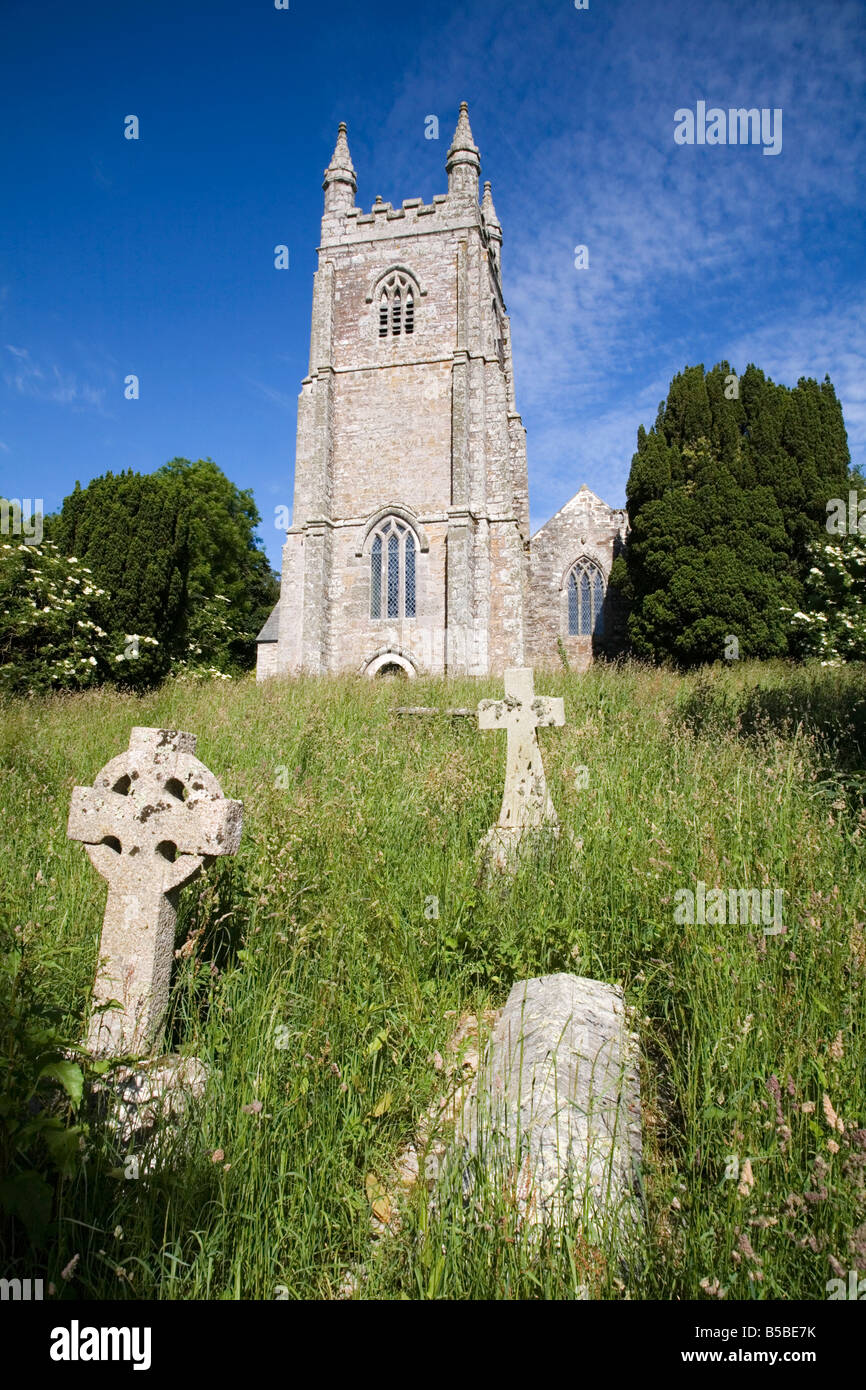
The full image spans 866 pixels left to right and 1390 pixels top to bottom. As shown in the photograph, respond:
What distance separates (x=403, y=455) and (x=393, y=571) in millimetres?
3453

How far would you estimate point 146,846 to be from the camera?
2734 mm

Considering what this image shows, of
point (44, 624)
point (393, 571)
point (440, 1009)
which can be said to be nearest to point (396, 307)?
point (393, 571)

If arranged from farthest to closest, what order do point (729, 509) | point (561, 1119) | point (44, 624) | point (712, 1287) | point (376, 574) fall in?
point (376, 574), point (729, 509), point (44, 624), point (561, 1119), point (712, 1287)

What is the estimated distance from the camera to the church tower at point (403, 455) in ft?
62.2

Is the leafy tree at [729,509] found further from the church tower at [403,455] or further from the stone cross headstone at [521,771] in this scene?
the stone cross headstone at [521,771]

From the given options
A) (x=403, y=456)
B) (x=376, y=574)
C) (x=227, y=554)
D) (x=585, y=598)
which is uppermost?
(x=227, y=554)

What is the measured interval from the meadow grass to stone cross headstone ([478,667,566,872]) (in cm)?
21

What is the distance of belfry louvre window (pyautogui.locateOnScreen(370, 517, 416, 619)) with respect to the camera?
19.5 m

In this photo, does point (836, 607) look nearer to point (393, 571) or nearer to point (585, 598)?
point (585, 598)

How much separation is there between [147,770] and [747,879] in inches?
111

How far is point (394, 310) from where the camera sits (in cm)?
2045

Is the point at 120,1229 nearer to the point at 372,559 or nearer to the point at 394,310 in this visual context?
the point at 372,559

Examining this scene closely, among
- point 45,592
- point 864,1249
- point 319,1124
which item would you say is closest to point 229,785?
point 319,1124

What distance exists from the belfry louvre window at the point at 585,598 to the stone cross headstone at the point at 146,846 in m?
20.8
